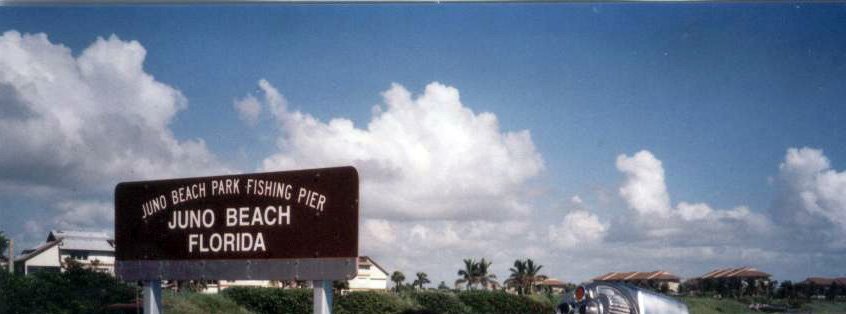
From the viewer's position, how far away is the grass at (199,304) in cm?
3278

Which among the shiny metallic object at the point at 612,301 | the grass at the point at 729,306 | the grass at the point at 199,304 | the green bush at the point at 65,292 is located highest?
the shiny metallic object at the point at 612,301

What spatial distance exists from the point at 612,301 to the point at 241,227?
4.47 m

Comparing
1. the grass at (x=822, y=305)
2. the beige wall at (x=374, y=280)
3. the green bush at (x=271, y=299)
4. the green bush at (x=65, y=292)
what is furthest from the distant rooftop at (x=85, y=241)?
the grass at (x=822, y=305)

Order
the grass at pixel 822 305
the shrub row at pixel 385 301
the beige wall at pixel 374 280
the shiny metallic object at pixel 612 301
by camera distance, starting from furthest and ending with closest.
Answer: the beige wall at pixel 374 280 → the grass at pixel 822 305 → the shrub row at pixel 385 301 → the shiny metallic object at pixel 612 301

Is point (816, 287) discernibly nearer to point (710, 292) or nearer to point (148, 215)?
point (710, 292)

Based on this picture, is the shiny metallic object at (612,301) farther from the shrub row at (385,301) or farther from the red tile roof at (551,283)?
the red tile roof at (551,283)

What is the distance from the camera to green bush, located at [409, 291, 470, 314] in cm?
4666

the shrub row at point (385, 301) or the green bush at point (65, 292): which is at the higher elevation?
the green bush at point (65, 292)

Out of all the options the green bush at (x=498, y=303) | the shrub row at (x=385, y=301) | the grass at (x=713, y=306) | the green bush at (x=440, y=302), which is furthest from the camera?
the grass at (x=713, y=306)

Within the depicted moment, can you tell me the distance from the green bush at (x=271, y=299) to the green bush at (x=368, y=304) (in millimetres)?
1953

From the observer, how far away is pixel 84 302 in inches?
945

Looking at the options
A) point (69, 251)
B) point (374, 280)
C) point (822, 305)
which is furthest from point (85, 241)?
point (822, 305)

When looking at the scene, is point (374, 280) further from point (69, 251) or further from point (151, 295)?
point (151, 295)

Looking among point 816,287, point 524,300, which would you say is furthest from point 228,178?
point 816,287
